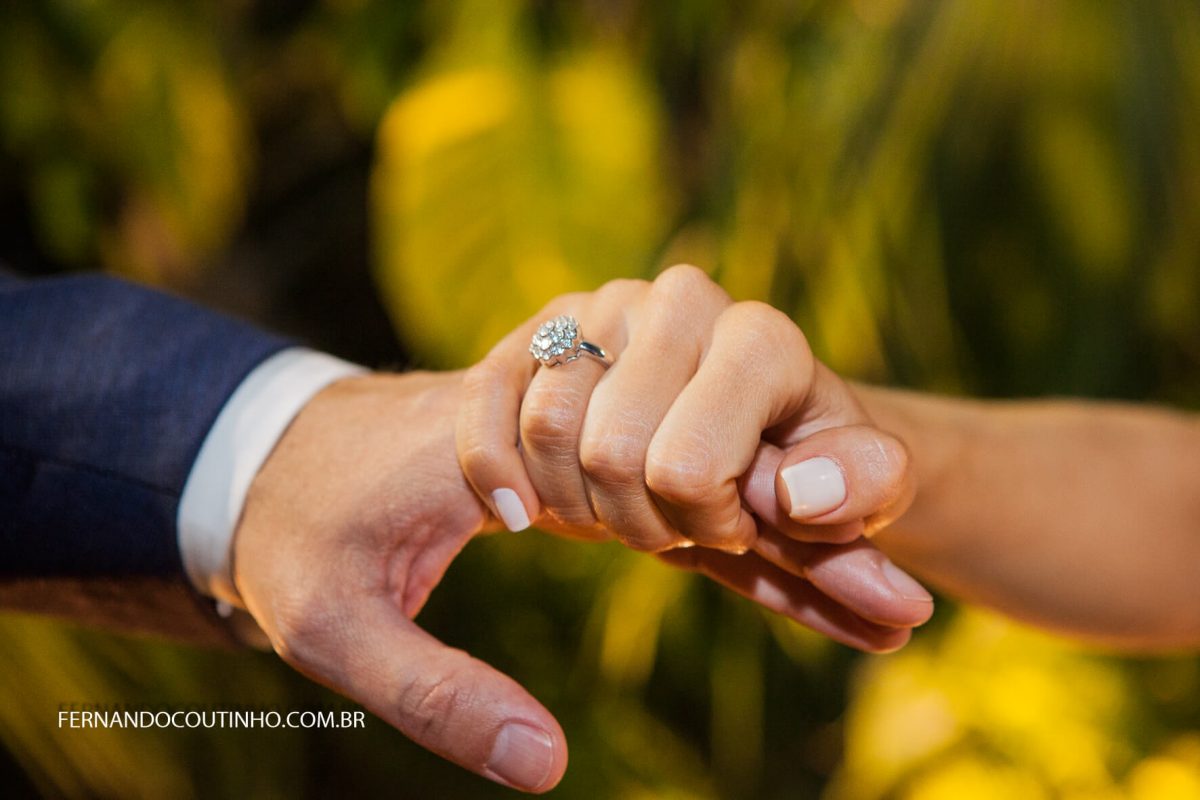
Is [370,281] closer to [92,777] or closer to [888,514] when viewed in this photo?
[92,777]

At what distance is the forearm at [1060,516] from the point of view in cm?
103

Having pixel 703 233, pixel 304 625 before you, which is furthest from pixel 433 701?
pixel 703 233

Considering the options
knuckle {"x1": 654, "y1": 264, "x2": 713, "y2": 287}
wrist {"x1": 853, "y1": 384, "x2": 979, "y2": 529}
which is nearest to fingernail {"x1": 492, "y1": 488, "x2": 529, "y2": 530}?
knuckle {"x1": 654, "y1": 264, "x2": 713, "y2": 287}

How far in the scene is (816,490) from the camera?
0.67 m

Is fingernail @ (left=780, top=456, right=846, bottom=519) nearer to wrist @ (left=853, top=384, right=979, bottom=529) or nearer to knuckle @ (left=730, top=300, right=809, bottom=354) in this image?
knuckle @ (left=730, top=300, right=809, bottom=354)

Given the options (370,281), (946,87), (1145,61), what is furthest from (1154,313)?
(370,281)

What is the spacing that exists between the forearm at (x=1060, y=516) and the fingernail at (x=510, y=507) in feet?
1.49

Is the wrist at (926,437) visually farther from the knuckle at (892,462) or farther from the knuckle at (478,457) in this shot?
the knuckle at (478,457)

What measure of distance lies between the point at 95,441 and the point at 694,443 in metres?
0.57

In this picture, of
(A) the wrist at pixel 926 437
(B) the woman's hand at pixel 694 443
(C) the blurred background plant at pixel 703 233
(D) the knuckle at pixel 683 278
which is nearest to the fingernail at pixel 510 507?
(B) the woman's hand at pixel 694 443

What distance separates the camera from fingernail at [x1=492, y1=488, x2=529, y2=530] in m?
0.74

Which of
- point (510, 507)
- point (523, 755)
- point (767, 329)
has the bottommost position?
point (523, 755)

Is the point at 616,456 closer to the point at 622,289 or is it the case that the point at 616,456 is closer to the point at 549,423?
the point at 549,423

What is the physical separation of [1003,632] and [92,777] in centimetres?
184
